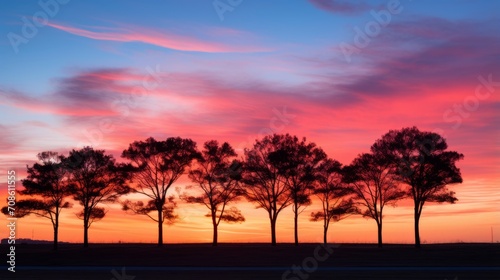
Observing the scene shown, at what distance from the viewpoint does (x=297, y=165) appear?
89875mm

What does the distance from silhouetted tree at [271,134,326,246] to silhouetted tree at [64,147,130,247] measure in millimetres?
20086

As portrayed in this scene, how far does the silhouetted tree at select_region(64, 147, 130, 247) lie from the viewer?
8838cm

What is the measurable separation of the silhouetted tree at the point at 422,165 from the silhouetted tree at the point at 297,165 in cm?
998

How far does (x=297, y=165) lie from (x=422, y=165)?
15.9m

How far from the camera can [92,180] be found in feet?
291

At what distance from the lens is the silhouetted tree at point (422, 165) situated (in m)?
83.1
